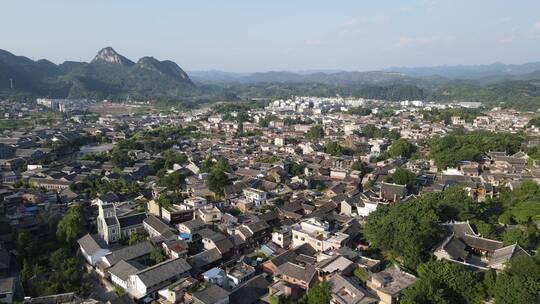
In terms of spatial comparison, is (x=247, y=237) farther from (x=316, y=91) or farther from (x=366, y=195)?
(x=316, y=91)

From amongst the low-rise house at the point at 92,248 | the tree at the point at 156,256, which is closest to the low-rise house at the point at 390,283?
the tree at the point at 156,256

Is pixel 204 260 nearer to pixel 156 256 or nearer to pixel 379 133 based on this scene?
pixel 156 256

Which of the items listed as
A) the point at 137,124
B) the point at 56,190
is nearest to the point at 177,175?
the point at 56,190

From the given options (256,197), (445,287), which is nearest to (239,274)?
(445,287)

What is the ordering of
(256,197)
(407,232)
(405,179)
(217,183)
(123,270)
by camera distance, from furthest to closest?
1. (405,179)
2. (217,183)
3. (256,197)
4. (407,232)
5. (123,270)

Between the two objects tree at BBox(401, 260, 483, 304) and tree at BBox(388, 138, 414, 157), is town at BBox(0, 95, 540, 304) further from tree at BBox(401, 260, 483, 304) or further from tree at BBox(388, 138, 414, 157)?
tree at BBox(388, 138, 414, 157)

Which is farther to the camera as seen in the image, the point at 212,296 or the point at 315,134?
the point at 315,134

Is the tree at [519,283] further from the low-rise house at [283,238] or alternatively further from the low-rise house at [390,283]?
the low-rise house at [283,238]
